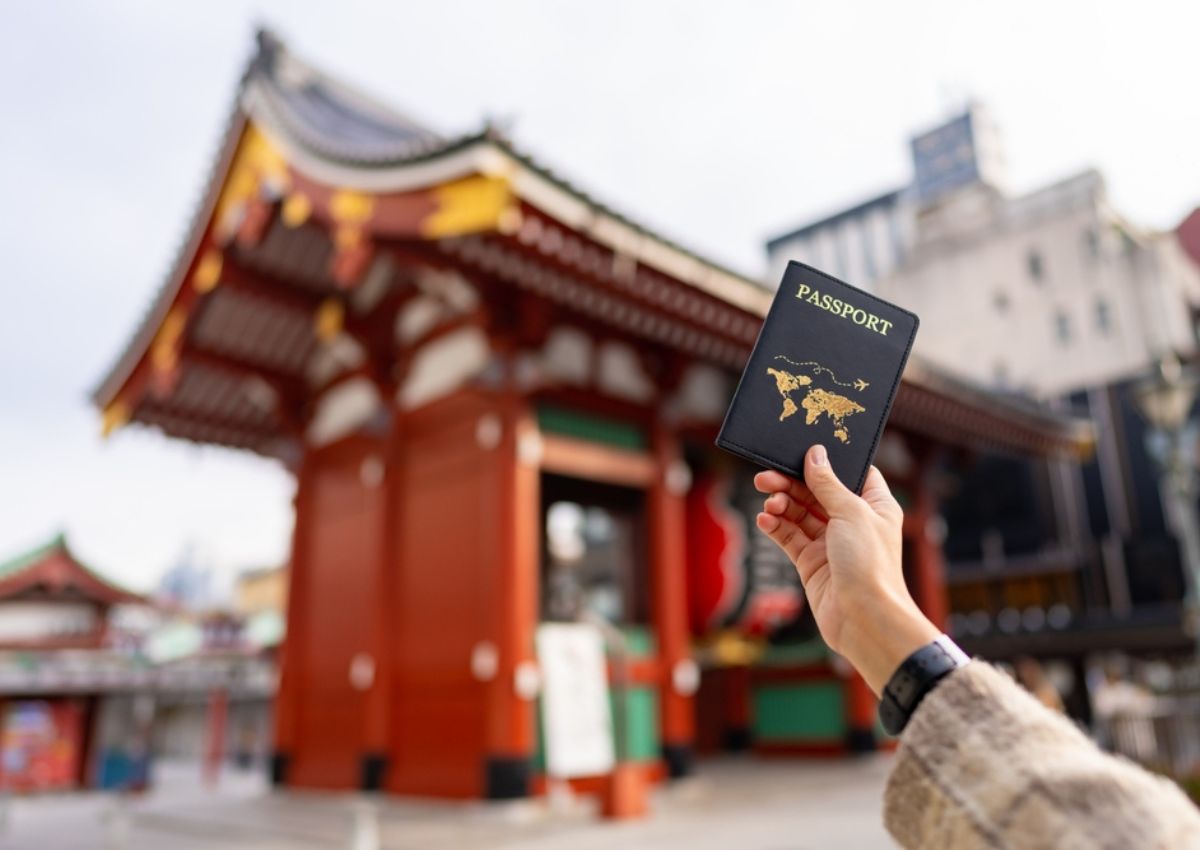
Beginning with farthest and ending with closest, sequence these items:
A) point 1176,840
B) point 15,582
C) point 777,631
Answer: point 15,582 → point 777,631 → point 1176,840

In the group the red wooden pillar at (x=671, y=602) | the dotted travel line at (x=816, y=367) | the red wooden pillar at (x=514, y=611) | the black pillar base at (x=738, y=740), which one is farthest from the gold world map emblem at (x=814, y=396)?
the black pillar base at (x=738, y=740)

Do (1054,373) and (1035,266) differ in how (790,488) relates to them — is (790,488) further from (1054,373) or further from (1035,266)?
(1035,266)

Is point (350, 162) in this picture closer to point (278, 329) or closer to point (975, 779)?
point (278, 329)

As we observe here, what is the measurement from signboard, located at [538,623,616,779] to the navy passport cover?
584 cm

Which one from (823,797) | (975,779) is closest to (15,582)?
(823,797)

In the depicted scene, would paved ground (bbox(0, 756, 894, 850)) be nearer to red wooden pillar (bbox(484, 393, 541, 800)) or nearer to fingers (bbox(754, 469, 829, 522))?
red wooden pillar (bbox(484, 393, 541, 800))

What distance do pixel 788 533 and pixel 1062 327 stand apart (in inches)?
1010

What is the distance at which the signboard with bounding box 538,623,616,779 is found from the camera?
6703 mm

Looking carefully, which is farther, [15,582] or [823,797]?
[15,582]

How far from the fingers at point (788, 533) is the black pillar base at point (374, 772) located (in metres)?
8.33

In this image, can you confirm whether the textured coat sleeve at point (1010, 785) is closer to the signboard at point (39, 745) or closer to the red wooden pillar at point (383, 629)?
the red wooden pillar at point (383, 629)

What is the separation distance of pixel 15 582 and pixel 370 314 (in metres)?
15.6

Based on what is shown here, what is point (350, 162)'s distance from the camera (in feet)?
24.6

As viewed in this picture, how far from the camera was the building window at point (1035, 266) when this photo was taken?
2386 centimetres
